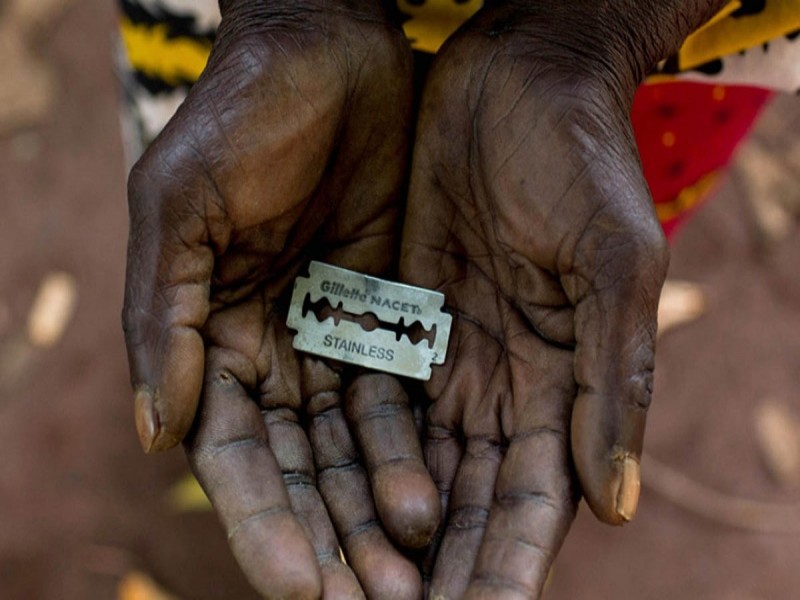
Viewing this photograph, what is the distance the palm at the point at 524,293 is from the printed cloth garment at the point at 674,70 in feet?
0.82

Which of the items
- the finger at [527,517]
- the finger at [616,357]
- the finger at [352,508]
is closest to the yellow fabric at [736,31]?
the finger at [616,357]

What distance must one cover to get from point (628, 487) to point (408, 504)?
30cm

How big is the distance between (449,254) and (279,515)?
21.3 inches

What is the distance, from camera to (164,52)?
1618 millimetres

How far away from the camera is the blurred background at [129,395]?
2.05m

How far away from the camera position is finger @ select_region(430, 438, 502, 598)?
3.99 feet

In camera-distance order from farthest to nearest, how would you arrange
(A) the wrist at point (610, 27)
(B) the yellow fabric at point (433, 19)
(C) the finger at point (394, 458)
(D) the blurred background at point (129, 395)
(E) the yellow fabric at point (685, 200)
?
(D) the blurred background at point (129, 395) < (E) the yellow fabric at point (685, 200) < (B) the yellow fabric at point (433, 19) < (A) the wrist at point (610, 27) < (C) the finger at point (394, 458)

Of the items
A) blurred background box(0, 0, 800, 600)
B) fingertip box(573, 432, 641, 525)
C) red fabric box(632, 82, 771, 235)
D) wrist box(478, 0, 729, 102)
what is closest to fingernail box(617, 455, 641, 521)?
fingertip box(573, 432, 641, 525)

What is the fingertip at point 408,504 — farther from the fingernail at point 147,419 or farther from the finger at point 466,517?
the fingernail at point 147,419

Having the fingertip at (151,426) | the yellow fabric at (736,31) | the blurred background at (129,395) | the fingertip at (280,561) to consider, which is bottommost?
the blurred background at (129,395)

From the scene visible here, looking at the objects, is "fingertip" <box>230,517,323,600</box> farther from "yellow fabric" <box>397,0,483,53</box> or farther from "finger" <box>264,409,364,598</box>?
"yellow fabric" <box>397,0,483,53</box>

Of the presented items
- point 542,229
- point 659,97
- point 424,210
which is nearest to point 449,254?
point 424,210

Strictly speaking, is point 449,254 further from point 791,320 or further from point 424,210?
point 791,320

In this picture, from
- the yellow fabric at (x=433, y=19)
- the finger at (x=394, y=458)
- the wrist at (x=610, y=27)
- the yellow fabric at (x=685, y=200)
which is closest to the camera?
the finger at (x=394, y=458)
